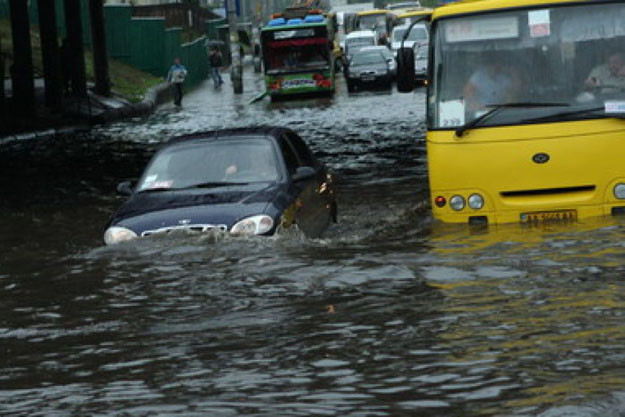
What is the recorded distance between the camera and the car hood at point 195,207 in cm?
1352

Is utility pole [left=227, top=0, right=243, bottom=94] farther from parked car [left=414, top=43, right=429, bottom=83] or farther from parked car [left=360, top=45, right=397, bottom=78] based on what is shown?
parked car [left=414, top=43, right=429, bottom=83]

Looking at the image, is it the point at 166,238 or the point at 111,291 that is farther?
the point at 166,238

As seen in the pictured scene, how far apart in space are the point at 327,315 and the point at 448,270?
1.96 meters

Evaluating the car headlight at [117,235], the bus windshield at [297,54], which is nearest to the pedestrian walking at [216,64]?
the bus windshield at [297,54]

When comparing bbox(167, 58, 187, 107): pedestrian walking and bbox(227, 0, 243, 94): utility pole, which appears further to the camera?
bbox(227, 0, 243, 94): utility pole

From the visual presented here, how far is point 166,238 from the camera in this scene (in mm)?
13539

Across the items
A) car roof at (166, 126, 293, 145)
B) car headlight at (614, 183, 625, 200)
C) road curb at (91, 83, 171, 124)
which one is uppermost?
car roof at (166, 126, 293, 145)

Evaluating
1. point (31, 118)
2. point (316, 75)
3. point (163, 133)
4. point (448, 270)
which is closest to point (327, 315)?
point (448, 270)

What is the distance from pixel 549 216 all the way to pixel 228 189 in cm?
294

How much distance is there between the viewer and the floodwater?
26.1ft

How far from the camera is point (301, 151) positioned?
639 inches

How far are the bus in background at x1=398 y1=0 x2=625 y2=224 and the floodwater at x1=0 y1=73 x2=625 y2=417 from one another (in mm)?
319

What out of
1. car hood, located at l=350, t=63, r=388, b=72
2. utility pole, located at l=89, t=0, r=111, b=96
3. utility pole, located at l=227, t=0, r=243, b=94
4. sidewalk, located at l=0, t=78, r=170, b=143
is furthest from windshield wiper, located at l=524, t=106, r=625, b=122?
utility pole, located at l=227, t=0, r=243, b=94

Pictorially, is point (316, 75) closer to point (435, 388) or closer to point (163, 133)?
point (163, 133)
